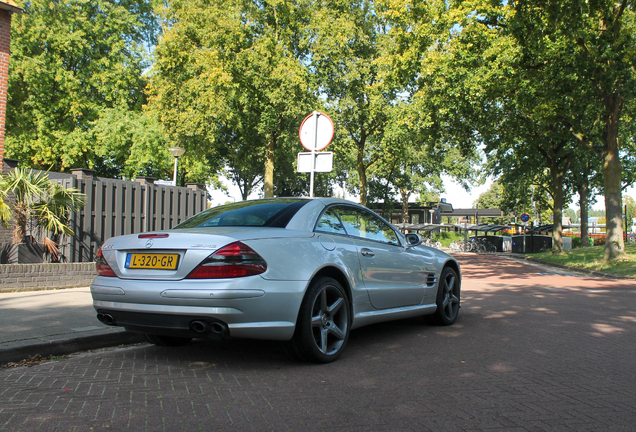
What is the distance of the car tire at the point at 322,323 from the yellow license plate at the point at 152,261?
1.06m

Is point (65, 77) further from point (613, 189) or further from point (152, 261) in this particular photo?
point (152, 261)

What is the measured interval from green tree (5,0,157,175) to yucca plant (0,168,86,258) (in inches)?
829

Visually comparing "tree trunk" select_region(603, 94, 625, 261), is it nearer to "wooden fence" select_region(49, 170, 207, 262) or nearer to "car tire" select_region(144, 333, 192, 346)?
"wooden fence" select_region(49, 170, 207, 262)

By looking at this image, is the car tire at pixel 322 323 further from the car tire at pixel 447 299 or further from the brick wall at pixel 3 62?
the brick wall at pixel 3 62

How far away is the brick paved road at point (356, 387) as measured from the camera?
312cm

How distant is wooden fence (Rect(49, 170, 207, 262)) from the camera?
36.3ft

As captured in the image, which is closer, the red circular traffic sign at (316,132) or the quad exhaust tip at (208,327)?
the quad exhaust tip at (208,327)

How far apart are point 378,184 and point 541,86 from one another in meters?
30.8

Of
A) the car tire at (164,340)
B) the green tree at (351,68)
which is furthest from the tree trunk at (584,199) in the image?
the car tire at (164,340)

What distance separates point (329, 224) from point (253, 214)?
72 centimetres

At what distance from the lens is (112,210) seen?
1188cm

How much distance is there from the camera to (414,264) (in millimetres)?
5930

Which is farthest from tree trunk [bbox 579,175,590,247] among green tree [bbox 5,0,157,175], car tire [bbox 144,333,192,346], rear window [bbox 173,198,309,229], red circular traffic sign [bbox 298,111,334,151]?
car tire [bbox 144,333,192,346]

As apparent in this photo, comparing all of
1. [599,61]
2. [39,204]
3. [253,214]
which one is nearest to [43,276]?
[39,204]
